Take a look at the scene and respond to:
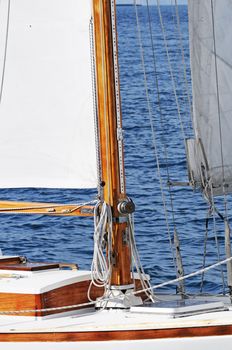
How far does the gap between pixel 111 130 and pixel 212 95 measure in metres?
1.24

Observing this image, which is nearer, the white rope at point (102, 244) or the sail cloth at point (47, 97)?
the white rope at point (102, 244)

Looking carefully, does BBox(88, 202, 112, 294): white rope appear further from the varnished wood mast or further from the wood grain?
the wood grain

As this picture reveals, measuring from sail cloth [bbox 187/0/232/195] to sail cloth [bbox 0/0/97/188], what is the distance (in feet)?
3.52

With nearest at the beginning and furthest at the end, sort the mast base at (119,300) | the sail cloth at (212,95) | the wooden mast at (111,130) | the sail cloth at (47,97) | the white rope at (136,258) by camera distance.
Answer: the mast base at (119,300)
the wooden mast at (111,130)
the white rope at (136,258)
the sail cloth at (47,97)
the sail cloth at (212,95)

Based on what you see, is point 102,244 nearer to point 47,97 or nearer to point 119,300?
point 119,300

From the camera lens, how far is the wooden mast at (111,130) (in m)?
12.7

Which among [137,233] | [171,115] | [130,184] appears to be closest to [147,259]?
[137,233]

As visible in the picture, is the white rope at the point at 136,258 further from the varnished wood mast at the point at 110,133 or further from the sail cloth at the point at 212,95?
the sail cloth at the point at 212,95

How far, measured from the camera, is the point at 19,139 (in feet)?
44.4

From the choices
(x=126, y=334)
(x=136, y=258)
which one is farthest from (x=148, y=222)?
(x=126, y=334)

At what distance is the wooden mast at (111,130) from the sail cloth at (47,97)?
6.9 inches

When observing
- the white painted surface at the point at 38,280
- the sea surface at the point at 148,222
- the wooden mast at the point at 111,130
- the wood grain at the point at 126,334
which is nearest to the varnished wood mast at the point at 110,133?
the wooden mast at the point at 111,130

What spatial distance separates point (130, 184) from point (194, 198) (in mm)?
2050

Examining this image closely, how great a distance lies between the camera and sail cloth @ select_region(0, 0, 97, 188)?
1306cm
